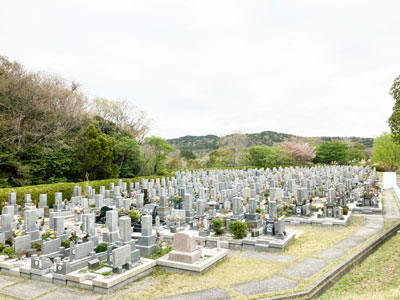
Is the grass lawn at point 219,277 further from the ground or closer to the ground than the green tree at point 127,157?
closer to the ground

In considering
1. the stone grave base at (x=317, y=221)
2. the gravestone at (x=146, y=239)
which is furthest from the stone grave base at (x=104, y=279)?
the stone grave base at (x=317, y=221)

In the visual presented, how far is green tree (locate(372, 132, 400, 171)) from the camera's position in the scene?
47312mm

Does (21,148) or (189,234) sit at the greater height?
(21,148)

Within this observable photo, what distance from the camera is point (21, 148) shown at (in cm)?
2442

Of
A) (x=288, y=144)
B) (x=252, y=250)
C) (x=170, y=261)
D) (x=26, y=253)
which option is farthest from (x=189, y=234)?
(x=288, y=144)

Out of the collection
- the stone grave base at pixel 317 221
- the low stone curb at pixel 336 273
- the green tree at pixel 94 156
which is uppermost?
the green tree at pixel 94 156

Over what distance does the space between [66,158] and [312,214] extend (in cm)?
2132

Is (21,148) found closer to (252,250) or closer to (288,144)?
(252,250)

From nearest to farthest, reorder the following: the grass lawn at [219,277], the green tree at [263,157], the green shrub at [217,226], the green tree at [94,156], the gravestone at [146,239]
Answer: the grass lawn at [219,277] < the gravestone at [146,239] < the green shrub at [217,226] < the green tree at [94,156] < the green tree at [263,157]

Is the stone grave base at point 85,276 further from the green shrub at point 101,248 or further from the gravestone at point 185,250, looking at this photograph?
the green shrub at point 101,248

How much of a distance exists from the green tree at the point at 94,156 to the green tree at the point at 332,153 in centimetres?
4120

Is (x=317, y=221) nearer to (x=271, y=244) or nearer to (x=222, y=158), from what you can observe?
(x=271, y=244)

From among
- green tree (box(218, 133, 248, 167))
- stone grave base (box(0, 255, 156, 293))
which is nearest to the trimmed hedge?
stone grave base (box(0, 255, 156, 293))

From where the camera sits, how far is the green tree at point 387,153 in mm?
47312
